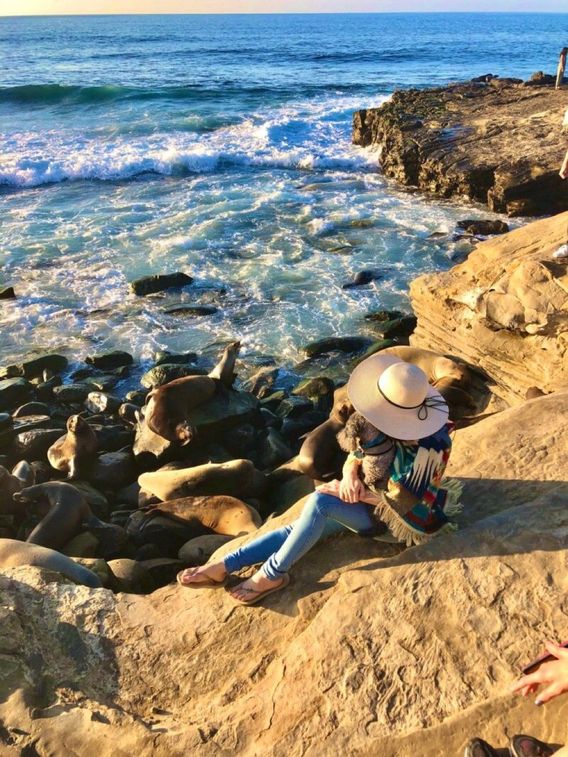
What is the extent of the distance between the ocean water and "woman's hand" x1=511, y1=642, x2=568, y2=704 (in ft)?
24.2

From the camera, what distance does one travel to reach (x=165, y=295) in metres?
12.2

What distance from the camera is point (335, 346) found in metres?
10.2

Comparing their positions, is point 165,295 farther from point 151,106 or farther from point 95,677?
point 151,106

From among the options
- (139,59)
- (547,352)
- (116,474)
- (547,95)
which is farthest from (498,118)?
(139,59)

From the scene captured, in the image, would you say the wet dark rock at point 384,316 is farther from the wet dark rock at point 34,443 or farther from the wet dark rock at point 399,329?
the wet dark rock at point 34,443

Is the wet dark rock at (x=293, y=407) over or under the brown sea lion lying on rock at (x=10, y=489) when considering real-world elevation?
under

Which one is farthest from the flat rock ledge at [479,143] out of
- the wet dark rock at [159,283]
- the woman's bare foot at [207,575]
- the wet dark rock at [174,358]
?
the woman's bare foot at [207,575]

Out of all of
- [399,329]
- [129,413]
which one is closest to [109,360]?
[129,413]

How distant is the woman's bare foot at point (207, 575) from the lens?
403 cm

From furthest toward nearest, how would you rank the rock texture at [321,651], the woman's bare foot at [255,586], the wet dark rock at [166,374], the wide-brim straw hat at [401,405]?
the wet dark rock at [166,374] < the woman's bare foot at [255,586] < the wide-brim straw hat at [401,405] < the rock texture at [321,651]

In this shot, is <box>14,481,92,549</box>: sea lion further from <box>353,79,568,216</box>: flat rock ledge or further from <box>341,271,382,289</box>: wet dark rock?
<box>353,79,568,216</box>: flat rock ledge

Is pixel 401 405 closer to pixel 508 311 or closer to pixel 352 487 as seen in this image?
pixel 352 487

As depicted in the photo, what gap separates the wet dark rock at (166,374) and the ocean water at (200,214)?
1.04 meters

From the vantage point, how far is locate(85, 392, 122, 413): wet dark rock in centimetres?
874
